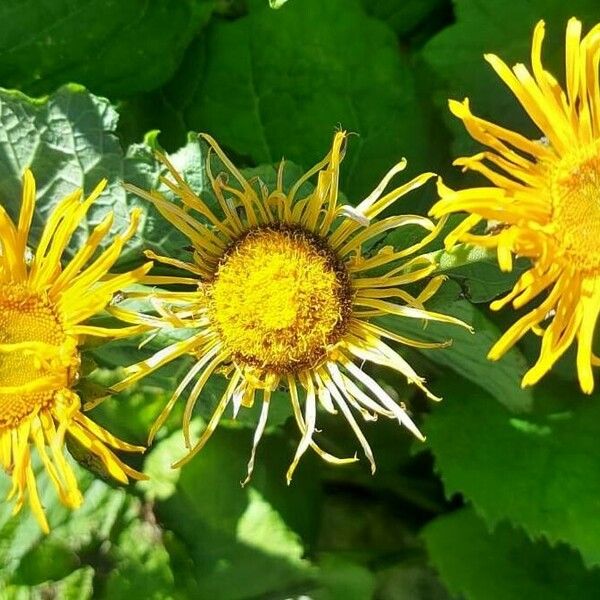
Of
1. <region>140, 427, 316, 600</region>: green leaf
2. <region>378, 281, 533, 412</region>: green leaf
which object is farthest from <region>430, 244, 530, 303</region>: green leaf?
<region>140, 427, 316, 600</region>: green leaf

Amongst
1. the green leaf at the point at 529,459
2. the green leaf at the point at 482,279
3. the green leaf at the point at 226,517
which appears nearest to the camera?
the green leaf at the point at 482,279

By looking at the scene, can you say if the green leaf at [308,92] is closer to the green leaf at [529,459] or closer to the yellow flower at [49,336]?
the green leaf at [529,459]

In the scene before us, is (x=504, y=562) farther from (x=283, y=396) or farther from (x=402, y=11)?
(x=402, y=11)

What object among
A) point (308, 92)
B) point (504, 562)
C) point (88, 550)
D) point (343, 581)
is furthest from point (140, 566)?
point (308, 92)

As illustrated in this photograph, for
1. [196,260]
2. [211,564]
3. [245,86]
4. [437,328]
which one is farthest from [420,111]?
A: [211,564]

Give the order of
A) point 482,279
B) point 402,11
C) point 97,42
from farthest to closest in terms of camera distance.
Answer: point 402,11, point 97,42, point 482,279

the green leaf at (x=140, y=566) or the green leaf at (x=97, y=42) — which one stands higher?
the green leaf at (x=97, y=42)

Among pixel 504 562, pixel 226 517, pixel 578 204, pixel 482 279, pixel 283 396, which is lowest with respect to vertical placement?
pixel 504 562

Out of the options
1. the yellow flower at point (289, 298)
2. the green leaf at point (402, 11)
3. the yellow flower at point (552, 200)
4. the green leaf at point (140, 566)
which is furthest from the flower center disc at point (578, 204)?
the green leaf at point (140, 566)
